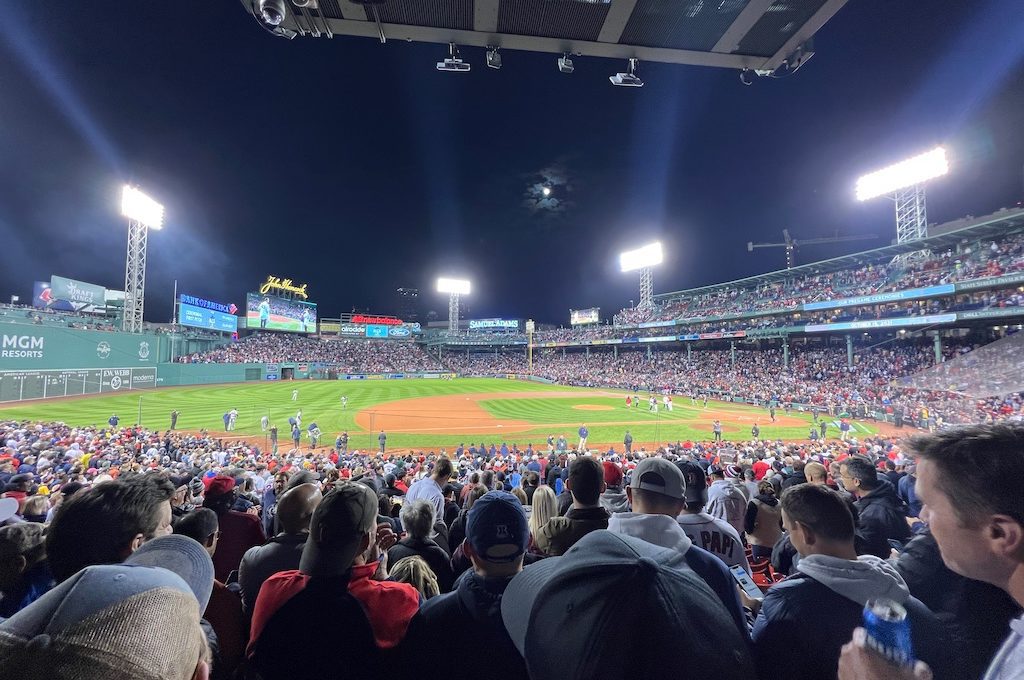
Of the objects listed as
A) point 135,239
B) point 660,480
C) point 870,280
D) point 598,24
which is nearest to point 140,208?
point 135,239

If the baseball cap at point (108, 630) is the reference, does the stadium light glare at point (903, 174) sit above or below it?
above

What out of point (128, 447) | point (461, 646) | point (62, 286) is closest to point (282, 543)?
point (461, 646)

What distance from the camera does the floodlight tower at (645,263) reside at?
6944 centimetres

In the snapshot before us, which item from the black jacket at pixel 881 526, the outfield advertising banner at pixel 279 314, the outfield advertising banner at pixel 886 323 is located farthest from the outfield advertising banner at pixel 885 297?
the outfield advertising banner at pixel 279 314

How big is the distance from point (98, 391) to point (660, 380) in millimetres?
58714

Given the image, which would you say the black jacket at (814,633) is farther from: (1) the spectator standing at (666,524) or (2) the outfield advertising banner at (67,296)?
(2) the outfield advertising banner at (67,296)

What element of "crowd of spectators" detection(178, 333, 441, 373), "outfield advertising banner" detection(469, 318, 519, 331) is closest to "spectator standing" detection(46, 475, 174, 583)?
"crowd of spectators" detection(178, 333, 441, 373)

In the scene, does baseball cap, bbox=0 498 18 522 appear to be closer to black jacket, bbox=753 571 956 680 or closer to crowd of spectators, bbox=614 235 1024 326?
black jacket, bbox=753 571 956 680

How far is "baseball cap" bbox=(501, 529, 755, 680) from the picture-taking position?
1097 mm

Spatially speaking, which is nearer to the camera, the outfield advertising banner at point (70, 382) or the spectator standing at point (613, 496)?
the spectator standing at point (613, 496)

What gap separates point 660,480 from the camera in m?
3.27

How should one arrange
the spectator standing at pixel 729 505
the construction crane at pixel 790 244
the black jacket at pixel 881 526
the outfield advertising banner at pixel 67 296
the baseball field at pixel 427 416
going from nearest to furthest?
the black jacket at pixel 881 526
the spectator standing at pixel 729 505
the baseball field at pixel 427 416
the outfield advertising banner at pixel 67 296
the construction crane at pixel 790 244

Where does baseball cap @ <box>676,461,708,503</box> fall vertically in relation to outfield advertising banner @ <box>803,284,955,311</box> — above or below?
below

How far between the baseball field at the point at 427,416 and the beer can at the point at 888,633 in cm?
2179
